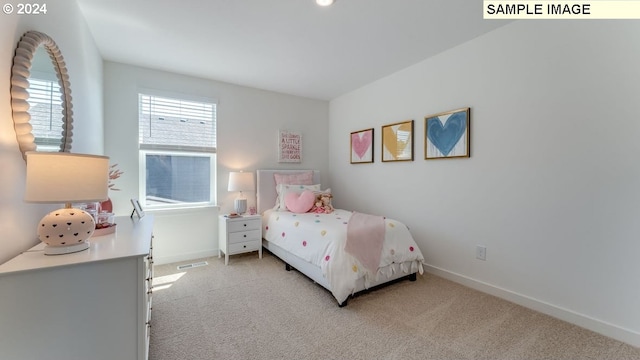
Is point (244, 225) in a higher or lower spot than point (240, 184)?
lower

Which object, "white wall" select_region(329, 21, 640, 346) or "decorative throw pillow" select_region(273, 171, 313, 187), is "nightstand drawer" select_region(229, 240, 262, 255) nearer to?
"decorative throw pillow" select_region(273, 171, 313, 187)

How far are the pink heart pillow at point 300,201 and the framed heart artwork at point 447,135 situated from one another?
154 centimetres

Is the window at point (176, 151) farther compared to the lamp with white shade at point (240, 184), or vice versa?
the lamp with white shade at point (240, 184)

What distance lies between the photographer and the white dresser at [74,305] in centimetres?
95

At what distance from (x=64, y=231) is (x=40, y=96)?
77 centimetres

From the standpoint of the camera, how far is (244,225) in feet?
10.8

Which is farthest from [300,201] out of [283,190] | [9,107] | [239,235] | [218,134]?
[9,107]

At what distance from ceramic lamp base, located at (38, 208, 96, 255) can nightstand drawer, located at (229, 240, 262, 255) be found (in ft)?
6.71

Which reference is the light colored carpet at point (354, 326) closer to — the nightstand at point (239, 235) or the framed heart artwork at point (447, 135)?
the nightstand at point (239, 235)

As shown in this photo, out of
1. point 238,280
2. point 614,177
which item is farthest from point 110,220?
point 614,177

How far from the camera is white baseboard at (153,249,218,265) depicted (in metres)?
3.12

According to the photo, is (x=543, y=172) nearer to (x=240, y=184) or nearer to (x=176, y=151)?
(x=240, y=184)

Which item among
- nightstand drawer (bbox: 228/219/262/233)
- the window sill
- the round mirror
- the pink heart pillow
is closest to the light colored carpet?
nightstand drawer (bbox: 228/219/262/233)

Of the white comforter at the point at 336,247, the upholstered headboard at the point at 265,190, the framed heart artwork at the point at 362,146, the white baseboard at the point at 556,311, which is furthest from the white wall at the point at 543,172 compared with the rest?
the upholstered headboard at the point at 265,190
